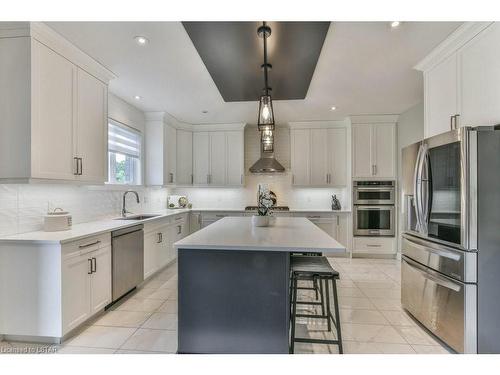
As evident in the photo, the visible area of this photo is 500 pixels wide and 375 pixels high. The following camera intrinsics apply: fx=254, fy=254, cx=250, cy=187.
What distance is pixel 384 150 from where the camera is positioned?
4.74 meters

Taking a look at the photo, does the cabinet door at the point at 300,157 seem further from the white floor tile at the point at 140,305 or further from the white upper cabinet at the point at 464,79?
the white floor tile at the point at 140,305

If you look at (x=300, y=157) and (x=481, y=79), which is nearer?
(x=481, y=79)

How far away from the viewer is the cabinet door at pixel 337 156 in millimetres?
5062

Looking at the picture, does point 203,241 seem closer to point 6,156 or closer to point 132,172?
point 6,156

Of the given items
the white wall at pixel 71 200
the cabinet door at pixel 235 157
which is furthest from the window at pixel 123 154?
the cabinet door at pixel 235 157

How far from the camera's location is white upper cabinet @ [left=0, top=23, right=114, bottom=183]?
209 centimetres

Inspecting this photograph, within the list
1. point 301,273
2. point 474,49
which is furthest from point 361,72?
point 301,273

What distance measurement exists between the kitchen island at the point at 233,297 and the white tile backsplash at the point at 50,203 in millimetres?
1653

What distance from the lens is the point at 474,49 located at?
2.11 meters

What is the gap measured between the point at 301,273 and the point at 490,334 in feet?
4.71

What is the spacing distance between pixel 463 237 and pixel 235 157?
4.05m

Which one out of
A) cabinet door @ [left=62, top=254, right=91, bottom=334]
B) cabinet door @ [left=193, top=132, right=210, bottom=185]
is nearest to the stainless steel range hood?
cabinet door @ [left=193, top=132, right=210, bottom=185]

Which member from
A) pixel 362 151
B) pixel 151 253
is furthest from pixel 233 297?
pixel 362 151

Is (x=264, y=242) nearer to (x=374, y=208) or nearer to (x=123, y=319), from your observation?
(x=123, y=319)
